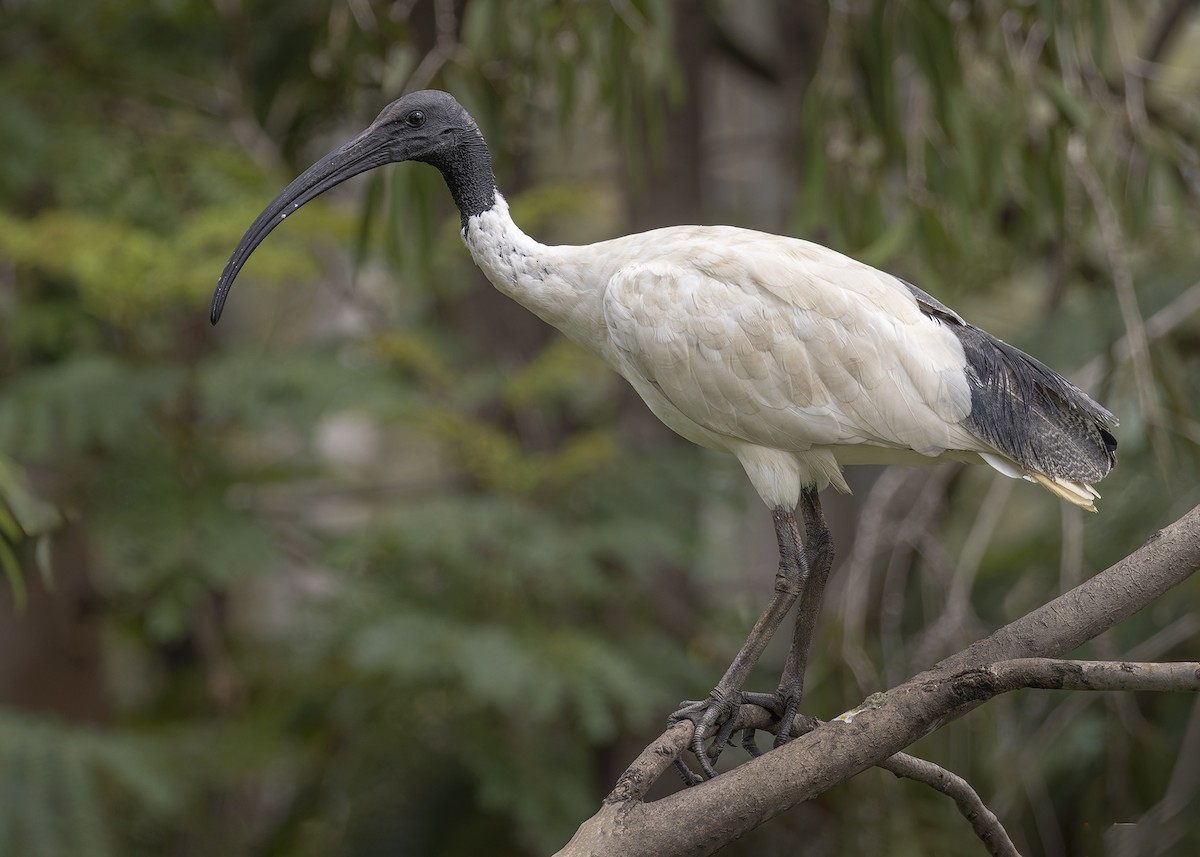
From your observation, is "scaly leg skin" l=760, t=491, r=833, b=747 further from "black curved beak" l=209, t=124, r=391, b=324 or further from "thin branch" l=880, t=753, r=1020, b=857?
"black curved beak" l=209, t=124, r=391, b=324

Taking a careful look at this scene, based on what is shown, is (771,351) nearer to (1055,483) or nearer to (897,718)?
(1055,483)

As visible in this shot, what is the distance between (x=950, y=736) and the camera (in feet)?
16.2

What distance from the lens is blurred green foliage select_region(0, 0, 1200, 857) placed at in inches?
184

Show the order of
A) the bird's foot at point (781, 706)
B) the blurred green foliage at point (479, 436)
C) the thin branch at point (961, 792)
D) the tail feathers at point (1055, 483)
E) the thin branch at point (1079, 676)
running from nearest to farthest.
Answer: the thin branch at point (1079, 676)
the thin branch at point (961, 792)
the tail feathers at point (1055, 483)
the bird's foot at point (781, 706)
the blurred green foliage at point (479, 436)

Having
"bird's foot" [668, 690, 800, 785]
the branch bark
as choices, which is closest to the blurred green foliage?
"bird's foot" [668, 690, 800, 785]

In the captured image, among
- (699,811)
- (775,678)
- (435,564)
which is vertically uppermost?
(699,811)

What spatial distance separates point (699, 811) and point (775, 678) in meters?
3.06

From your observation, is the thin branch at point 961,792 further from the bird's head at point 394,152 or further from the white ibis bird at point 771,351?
the bird's head at point 394,152

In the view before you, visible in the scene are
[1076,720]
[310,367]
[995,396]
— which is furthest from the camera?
[1076,720]

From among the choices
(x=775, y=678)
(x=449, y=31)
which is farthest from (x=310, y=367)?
(x=775, y=678)

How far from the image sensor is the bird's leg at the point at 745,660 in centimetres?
294

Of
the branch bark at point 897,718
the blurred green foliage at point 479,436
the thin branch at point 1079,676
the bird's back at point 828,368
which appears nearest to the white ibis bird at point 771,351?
the bird's back at point 828,368

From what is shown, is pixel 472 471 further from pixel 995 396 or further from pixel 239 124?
pixel 995 396

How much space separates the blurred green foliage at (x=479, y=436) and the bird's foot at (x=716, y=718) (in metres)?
1.34
